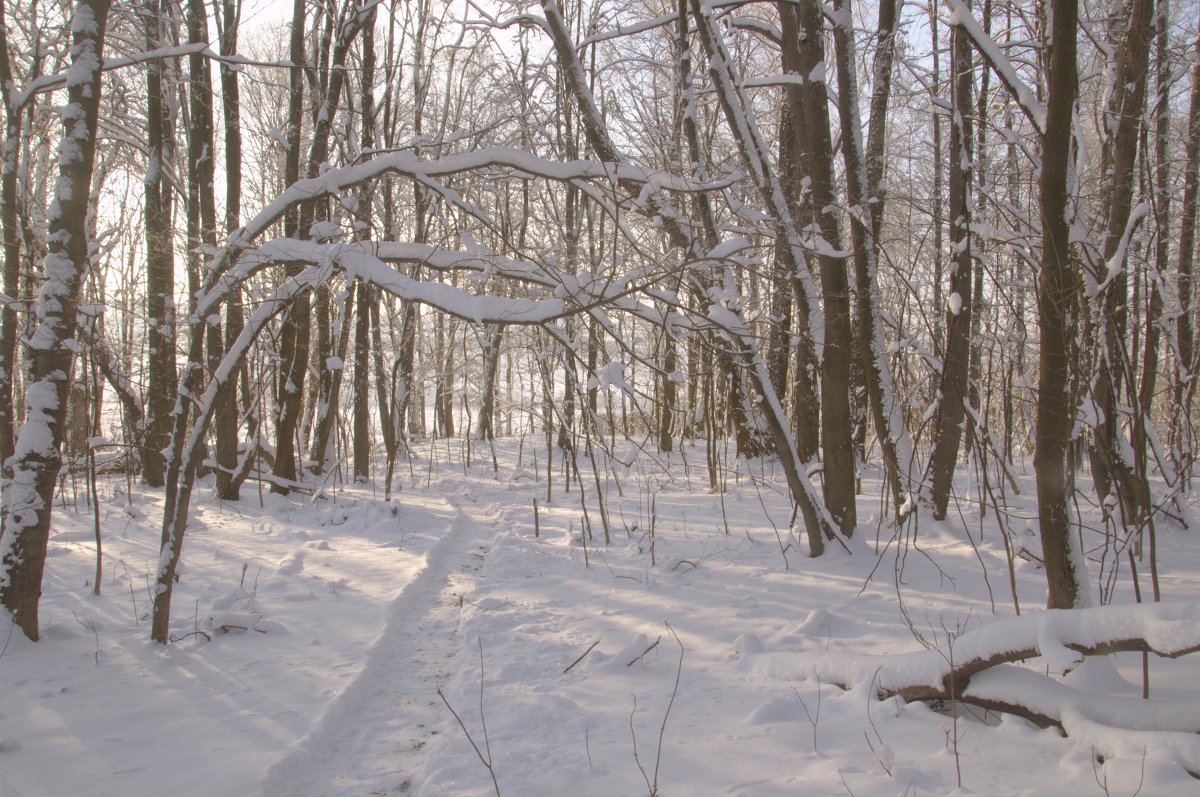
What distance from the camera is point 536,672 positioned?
415cm

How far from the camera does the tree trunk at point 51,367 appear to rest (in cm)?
423

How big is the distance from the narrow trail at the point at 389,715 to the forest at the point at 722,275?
1.71 feet

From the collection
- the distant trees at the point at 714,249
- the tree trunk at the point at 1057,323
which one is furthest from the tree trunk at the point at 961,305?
the tree trunk at the point at 1057,323

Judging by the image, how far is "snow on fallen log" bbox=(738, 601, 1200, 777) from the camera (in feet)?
8.02

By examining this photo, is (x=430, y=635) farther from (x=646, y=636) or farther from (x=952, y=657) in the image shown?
(x=952, y=657)

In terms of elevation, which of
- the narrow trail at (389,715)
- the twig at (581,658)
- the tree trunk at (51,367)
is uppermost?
the tree trunk at (51,367)

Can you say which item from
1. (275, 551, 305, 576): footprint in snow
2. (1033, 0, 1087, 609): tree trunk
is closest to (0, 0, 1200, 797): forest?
(1033, 0, 1087, 609): tree trunk

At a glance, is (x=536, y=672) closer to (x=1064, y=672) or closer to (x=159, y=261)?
(x=1064, y=672)

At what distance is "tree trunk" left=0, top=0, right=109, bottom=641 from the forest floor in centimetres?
32

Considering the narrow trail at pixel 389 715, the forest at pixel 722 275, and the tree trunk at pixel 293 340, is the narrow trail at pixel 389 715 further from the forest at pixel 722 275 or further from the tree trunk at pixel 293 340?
the tree trunk at pixel 293 340

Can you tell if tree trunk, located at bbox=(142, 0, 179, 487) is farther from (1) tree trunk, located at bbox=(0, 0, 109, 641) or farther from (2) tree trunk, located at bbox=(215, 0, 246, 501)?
(1) tree trunk, located at bbox=(0, 0, 109, 641)

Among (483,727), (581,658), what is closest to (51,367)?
(483,727)

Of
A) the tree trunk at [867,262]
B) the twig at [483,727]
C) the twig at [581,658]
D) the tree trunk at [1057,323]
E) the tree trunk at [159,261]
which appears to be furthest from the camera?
the tree trunk at [159,261]

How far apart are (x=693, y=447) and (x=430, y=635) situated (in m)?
11.0
